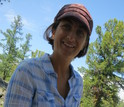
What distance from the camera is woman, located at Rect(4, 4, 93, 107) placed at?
4.03 feet

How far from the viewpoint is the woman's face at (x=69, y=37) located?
146 centimetres

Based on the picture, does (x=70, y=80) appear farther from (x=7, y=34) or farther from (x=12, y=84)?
(x=7, y=34)

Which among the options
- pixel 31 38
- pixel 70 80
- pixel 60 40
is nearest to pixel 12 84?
pixel 60 40

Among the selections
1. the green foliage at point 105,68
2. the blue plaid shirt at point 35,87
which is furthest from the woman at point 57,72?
the green foliage at point 105,68

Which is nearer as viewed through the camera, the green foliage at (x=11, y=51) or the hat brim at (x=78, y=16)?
the hat brim at (x=78, y=16)

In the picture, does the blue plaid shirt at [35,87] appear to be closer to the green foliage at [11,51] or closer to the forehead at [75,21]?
the forehead at [75,21]

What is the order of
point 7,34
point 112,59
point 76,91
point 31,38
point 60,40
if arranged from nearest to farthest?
point 60,40
point 76,91
point 112,59
point 7,34
point 31,38

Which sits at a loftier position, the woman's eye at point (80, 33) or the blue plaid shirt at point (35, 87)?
the woman's eye at point (80, 33)

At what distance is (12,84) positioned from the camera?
1215mm

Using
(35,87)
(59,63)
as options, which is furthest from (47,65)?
(35,87)

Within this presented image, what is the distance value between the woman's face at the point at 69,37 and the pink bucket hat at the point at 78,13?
40mm

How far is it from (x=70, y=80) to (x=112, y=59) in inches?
786

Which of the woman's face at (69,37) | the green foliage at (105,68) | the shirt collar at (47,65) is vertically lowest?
the shirt collar at (47,65)

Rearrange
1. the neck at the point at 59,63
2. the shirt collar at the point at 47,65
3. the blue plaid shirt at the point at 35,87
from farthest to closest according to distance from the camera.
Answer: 1. the neck at the point at 59,63
2. the shirt collar at the point at 47,65
3. the blue plaid shirt at the point at 35,87
